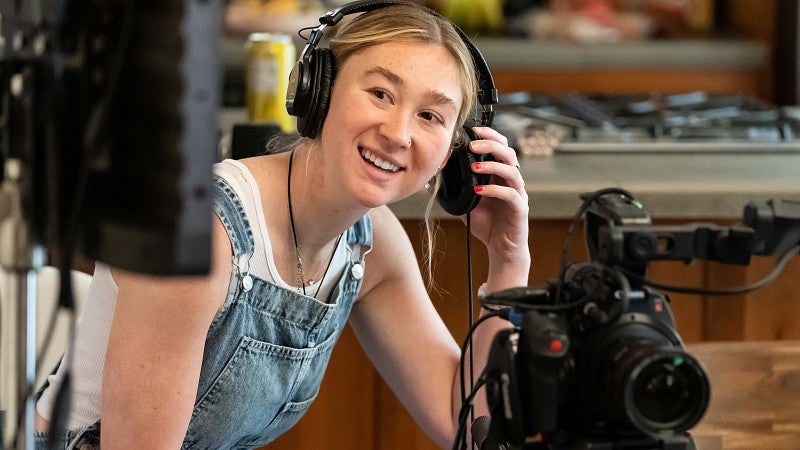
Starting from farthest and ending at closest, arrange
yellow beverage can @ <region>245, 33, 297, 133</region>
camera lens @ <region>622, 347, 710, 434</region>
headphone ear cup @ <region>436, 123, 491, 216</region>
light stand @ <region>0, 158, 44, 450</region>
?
1. yellow beverage can @ <region>245, 33, 297, 133</region>
2. headphone ear cup @ <region>436, 123, 491, 216</region>
3. camera lens @ <region>622, 347, 710, 434</region>
4. light stand @ <region>0, 158, 44, 450</region>

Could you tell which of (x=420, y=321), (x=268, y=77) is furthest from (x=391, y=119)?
(x=268, y=77)

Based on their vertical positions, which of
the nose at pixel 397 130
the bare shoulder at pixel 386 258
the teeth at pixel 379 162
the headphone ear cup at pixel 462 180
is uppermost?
the nose at pixel 397 130

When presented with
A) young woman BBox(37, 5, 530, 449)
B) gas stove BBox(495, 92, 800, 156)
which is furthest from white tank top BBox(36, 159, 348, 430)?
gas stove BBox(495, 92, 800, 156)

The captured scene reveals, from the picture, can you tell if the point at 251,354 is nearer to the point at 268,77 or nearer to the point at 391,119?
the point at 391,119

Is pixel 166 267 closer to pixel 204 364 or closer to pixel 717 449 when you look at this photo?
pixel 204 364

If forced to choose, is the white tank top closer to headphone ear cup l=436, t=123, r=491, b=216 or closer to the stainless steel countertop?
headphone ear cup l=436, t=123, r=491, b=216

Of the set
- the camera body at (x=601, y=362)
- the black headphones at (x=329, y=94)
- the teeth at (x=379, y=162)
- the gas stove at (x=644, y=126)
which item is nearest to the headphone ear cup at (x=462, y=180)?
the black headphones at (x=329, y=94)

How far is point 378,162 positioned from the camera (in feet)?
4.70

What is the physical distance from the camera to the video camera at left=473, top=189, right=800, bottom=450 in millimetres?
982

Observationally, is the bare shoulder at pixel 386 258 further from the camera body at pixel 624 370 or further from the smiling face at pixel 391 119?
the camera body at pixel 624 370

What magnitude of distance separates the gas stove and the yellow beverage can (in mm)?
424

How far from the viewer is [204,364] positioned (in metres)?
1.43

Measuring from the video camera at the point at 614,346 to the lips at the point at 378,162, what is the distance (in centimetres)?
42

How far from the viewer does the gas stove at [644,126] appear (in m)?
2.38
